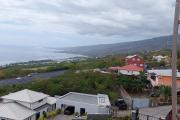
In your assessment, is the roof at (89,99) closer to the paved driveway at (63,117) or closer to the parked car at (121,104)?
the parked car at (121,104)

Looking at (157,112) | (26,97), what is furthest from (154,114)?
(26,97)

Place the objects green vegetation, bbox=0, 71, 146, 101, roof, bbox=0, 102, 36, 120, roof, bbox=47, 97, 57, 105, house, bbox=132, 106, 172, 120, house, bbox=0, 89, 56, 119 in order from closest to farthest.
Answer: house, bbox=132, 106, 172, 120
roof, bbox=0, 102, 36, 120
house, bbox=0, 89, 56, 119
roof, bbox=47, 97, 57, 105
green vegetation, bbox=0, 71, 146, 101

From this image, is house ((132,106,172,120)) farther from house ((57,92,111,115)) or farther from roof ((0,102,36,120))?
roof ((0,102,36,120))

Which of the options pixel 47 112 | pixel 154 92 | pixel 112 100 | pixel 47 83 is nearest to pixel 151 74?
pixel 154 92

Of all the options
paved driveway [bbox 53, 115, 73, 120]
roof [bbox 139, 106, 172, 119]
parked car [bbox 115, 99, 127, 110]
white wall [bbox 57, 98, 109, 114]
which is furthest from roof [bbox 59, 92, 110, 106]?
roof [bbox 139, 106, 172, 119]

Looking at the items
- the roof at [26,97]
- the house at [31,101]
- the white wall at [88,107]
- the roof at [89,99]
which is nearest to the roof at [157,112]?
the white wall at [88,107]

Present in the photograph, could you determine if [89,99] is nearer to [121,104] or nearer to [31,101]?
[121,104]
